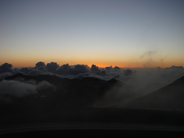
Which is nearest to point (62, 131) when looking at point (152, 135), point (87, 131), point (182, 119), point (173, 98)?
point (87, 131)

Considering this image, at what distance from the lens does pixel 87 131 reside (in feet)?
112

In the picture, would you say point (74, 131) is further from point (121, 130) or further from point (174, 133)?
point (174, 133)

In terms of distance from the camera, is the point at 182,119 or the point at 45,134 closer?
the point at 45,134

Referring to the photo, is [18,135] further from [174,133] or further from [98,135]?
[174,133]

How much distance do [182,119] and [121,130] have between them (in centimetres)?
2943

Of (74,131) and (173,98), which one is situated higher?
(74,131)

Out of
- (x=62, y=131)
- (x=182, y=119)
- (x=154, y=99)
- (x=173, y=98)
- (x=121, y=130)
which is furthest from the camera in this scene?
(x=154, y=99)

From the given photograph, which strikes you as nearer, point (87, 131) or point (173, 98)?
point (87, 131)

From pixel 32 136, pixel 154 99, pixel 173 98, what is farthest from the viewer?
pixel 154 99

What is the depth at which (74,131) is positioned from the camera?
111 feet

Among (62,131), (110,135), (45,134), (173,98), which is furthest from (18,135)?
(173,98)

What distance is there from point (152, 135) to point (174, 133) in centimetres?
541

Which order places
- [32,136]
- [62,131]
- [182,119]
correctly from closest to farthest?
[32,136] → [62,131] → [182,119]

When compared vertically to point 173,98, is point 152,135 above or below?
above
